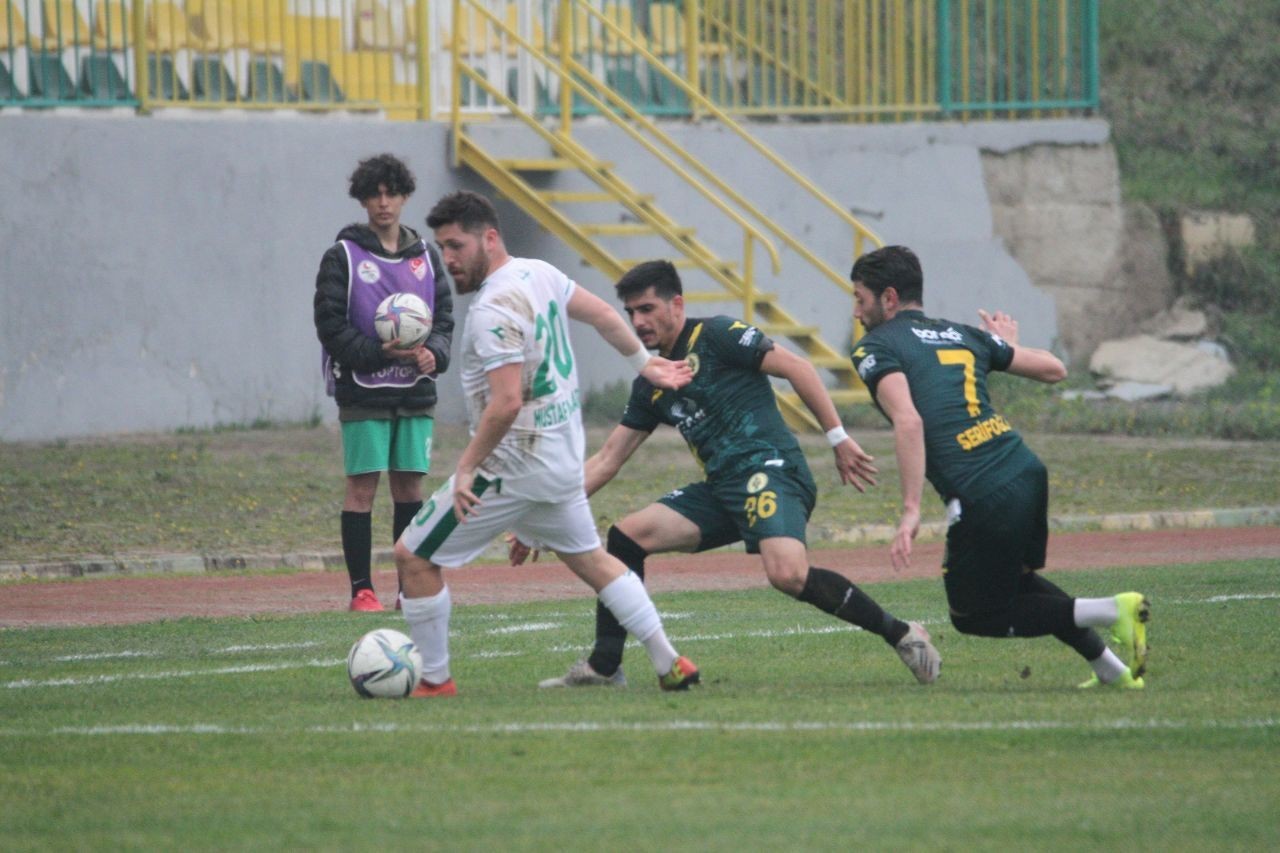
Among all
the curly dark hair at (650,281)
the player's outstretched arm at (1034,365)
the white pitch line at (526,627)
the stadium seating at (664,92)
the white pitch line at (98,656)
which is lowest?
the white pitch line at (526,627)

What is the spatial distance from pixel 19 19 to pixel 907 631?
13.6 metres

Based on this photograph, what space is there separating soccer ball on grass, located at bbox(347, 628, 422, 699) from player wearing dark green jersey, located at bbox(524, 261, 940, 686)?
2.12 ft

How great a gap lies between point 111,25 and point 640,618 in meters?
13.3

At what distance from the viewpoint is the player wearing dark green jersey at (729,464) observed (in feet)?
27.9

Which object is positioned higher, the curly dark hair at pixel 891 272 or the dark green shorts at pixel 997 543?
the curly dark hair at pixel 891 272

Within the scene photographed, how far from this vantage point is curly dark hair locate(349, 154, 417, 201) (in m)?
11.3

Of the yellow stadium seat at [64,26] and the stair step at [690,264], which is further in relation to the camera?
the stair step at [690,264]

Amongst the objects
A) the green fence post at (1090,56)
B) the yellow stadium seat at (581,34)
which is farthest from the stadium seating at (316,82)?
the green fence post at (1090,56)

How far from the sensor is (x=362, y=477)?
11.6 meters

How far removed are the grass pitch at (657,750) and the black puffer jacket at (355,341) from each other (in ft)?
5.50

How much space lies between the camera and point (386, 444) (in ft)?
37.8

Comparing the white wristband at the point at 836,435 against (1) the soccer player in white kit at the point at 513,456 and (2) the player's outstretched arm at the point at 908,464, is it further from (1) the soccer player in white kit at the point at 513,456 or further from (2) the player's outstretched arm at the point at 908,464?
(1) the soccer player in white kit at the point at 513,456

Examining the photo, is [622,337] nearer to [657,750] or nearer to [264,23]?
[657,750]

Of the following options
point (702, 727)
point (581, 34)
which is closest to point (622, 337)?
point (702, 727)
